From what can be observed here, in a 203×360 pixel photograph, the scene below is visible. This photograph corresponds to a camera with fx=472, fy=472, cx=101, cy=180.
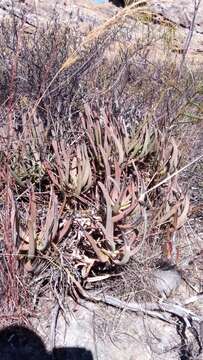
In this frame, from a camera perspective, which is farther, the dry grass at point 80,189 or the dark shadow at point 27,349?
the dry grass at point 80,189

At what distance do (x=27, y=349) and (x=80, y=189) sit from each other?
0.88 metres

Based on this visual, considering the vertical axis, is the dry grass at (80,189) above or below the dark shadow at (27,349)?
above

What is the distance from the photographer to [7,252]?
2229 millimetres

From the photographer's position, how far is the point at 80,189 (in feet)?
8.64

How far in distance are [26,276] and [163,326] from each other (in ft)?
2.46

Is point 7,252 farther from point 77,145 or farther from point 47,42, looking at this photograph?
point 47,42

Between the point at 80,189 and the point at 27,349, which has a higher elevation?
the point at 80,189

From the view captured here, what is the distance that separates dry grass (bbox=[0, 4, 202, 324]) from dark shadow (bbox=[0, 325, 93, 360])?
0.10 metres

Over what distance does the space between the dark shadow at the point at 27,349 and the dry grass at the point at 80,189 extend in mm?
99

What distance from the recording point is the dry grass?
2.31 m

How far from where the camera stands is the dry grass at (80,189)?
7.59 ft

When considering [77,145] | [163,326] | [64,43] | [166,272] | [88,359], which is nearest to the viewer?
[88,359]

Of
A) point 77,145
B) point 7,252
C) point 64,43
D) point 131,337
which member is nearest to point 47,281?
point 7,252

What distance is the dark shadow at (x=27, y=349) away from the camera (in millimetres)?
2203
